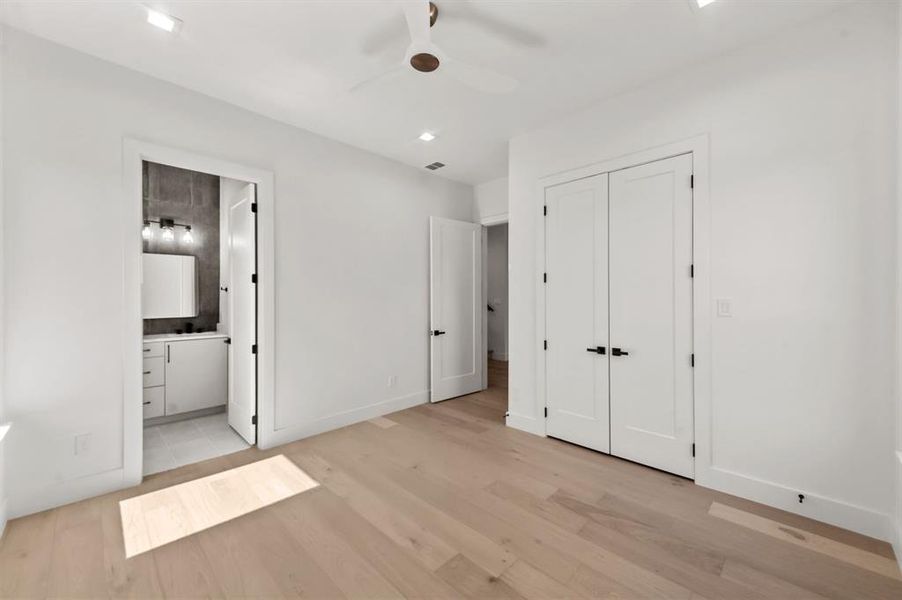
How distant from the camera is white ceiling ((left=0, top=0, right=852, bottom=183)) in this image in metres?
2.12

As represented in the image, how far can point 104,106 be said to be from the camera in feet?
8.44

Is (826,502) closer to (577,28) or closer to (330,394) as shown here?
(577,28)

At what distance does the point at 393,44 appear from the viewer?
2.40 meters

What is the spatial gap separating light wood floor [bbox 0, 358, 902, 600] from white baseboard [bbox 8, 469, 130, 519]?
0.08 metres

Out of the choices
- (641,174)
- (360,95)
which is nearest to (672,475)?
(641,174)

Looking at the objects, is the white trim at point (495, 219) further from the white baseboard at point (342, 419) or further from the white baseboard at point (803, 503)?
the white baseboard at point (803, 503)

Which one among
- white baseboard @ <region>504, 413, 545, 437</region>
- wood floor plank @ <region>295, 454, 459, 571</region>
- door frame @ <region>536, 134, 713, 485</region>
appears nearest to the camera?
wood floor plank @ <region>295, 454, 459, 571</region>

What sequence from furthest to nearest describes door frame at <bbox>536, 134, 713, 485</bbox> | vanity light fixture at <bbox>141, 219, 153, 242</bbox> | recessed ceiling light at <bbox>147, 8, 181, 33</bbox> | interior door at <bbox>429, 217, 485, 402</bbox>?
interior door at <bbox>429, 217, 485, 402</bbox> → vanity light fixture at <bbox>141, 219, 153, 242</bbox> → door frame at <bbox>536, 134, 713, 485</bbox> → recessed ceiling light at <bbox>147, 8, 181, 33</bbox>

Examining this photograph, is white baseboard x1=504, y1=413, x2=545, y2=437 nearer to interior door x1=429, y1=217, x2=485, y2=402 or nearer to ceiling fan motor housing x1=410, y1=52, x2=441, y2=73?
interior door x1=429, y1=217, x2=485, y2=402

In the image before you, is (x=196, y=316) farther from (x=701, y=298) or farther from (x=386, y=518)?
(x=701, y=298)

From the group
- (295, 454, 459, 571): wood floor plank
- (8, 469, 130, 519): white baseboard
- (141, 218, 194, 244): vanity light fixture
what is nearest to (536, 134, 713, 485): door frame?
(295, 454, 459, 571): wood floor plank

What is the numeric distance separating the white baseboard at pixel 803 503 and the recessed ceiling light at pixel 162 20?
14.4ft

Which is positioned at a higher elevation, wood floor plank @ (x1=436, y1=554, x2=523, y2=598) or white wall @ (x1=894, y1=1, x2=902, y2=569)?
white wall @ (x1=894, y1=1, x2=902, y2=569)

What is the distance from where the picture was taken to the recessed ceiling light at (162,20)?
6.93ft
